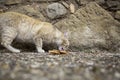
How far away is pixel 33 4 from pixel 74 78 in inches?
221

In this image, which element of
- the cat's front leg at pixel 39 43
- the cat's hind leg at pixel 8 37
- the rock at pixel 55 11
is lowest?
the cat's front leg at pixel 39 43

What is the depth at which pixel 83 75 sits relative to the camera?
3105 mm

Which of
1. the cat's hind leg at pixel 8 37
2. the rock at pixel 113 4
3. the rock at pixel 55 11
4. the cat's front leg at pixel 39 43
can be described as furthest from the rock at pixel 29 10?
the rock at pixel 113 4

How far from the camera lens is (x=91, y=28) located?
319 inches

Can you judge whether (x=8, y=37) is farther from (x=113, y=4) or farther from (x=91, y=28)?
(x=113, y=4)

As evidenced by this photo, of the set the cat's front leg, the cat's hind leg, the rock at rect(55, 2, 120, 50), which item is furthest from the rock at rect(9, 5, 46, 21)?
the cat's hind leg

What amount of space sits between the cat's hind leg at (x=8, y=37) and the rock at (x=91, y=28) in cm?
143

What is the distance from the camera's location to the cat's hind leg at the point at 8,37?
23.9 ft

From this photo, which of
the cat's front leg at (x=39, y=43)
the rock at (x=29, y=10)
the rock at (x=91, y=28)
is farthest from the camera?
the rock at (x=29, y=10)

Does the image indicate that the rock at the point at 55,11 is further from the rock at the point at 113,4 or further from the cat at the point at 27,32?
the rock at the point at 113,4

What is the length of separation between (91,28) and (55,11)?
1.15m

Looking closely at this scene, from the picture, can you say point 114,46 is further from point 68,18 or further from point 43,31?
point 43,31

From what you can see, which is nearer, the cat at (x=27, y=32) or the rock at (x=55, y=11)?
the cat at (x=27, y=32)

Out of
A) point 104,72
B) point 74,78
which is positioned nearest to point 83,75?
point 74,78
